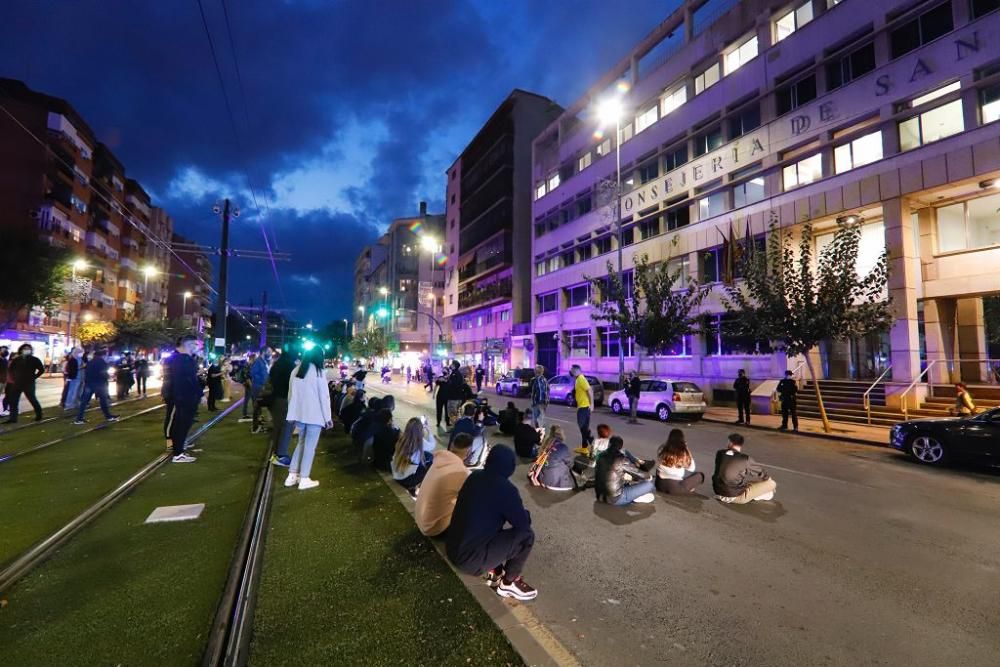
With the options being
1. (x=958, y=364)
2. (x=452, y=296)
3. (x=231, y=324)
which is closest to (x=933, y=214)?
(x=958, y=364)

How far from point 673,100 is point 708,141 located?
14.9ft

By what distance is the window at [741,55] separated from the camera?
2388cm

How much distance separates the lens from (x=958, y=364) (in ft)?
56.4

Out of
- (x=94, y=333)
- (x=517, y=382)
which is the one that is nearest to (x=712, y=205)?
(x=517, y=382)

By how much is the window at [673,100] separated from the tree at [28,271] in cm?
3532

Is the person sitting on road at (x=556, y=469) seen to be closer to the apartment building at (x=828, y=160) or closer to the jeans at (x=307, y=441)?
the jeans at (x=307, y=441)

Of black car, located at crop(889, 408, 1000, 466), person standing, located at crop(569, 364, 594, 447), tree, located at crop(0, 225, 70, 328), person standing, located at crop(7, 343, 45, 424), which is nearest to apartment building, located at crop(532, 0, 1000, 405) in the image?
black car, located at crop(889, 408, 1000, 466)

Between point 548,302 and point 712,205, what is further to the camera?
point 548,302

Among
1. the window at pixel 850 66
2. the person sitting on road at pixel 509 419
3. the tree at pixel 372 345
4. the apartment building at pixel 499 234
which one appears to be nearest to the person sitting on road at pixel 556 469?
the person sitting on road at pixel 509 419

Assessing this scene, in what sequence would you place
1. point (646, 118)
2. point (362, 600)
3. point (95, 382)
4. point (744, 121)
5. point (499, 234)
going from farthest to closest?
point (499, 234)
point (646, 118)
point (744, 121)
point (95, 382)
point (362, 600)

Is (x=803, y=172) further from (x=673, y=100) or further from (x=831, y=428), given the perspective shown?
(x=831, y=428)

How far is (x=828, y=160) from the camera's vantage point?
19812 millimetres

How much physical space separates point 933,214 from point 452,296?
47450mm

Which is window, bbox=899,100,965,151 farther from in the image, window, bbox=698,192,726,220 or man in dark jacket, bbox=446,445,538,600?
man in dark jacket, bbox=446,445,538,600
